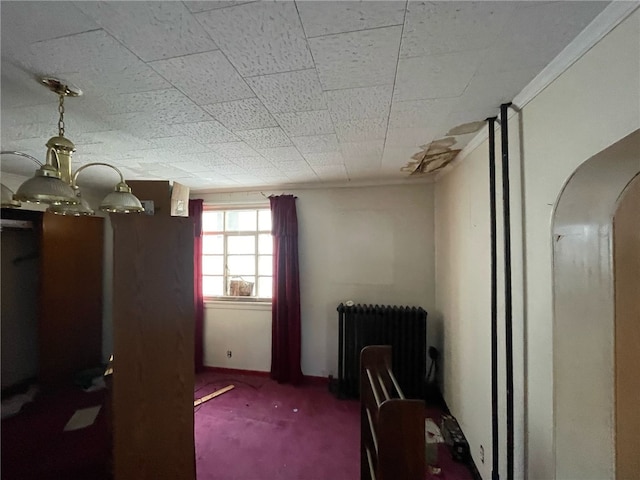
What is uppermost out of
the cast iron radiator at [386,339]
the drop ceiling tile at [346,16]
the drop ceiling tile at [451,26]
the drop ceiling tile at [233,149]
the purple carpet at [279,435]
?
the drop ceiling tile at [233,149]

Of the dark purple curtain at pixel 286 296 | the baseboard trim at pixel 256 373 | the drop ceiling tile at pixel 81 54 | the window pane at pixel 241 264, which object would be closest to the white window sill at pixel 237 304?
the dark purple curtain at pixel 286 296

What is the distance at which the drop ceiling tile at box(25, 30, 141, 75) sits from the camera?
86cm

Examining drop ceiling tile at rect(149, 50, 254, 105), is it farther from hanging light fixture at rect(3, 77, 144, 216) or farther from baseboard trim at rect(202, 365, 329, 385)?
baseboard trim at rect(202, 365, 329, 385)

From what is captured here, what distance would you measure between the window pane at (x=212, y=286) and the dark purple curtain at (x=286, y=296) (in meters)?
0.94

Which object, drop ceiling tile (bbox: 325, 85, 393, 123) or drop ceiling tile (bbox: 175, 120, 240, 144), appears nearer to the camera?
drop ceiling tile (bbox: 325, 85, 393, 123)

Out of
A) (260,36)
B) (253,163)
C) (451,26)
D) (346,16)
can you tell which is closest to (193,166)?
(253,163)

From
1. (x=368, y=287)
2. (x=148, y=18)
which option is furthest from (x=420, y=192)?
(x=148, y=18)

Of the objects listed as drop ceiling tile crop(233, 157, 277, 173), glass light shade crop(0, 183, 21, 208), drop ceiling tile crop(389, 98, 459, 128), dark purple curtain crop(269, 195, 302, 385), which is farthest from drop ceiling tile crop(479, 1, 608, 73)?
dark purple curtain crop(269, 195, 302, 385)

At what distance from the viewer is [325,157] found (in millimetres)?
2213

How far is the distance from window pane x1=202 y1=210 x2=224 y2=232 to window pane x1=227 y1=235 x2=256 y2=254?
0.25 meters

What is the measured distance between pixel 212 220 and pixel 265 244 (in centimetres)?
89

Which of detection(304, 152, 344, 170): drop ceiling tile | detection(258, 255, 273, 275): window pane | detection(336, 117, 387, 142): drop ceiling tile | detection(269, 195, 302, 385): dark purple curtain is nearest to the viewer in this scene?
detection(336, 117, 387, 142): drop ceiling tile

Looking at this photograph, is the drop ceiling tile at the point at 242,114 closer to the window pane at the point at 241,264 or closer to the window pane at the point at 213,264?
the window pane at the point at 241,264

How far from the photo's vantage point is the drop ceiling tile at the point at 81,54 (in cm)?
86
